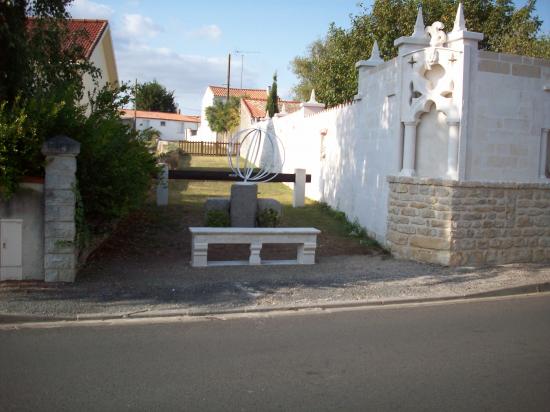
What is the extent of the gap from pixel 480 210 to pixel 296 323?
15.7ft

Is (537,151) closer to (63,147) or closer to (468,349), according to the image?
(468,349)

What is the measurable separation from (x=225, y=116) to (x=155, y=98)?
25.8 m

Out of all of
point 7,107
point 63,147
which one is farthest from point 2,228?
point 7,107

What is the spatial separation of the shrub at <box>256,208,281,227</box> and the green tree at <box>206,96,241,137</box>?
4141 centimetres

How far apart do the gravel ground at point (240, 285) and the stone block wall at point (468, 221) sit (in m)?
0.28

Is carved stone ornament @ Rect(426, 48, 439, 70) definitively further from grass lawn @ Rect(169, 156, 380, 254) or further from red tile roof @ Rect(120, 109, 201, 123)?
red tile roof @ Rect(120, 109, 201, 123)

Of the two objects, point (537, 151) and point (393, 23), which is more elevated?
point (393, 23)

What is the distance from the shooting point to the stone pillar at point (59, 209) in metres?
8.00

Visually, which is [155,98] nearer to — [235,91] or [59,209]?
[235,91]

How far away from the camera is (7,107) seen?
30.3ft

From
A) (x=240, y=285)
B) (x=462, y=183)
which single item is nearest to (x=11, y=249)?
(x=240, y=285)

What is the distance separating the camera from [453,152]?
10250 millimetres

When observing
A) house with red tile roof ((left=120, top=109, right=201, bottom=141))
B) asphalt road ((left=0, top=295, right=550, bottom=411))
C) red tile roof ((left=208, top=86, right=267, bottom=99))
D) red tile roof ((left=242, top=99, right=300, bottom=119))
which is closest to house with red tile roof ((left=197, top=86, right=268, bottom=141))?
red tile roof ((left=208, top=86, right=267, bottom=99))

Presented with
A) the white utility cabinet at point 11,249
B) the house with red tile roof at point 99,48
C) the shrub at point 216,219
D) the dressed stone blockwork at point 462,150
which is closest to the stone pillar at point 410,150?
the dressed stone blockwork at point 462,150
